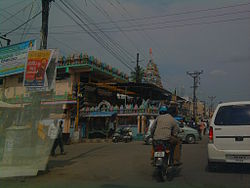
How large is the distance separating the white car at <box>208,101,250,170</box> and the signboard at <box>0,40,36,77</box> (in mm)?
18925

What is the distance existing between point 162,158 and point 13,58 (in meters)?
21.0

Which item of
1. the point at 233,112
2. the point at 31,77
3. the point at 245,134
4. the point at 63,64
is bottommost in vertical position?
the point at 245,134

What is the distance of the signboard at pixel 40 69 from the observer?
9.12 meters

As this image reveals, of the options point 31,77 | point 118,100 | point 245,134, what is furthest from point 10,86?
point 245,134

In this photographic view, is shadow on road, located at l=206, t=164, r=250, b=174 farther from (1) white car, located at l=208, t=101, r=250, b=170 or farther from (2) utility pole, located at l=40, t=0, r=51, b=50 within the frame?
(2) utility pole, located at l=40, t=0, r=51, b=50

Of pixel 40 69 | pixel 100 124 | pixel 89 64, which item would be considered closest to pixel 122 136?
pixel 100 124

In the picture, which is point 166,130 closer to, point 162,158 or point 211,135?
point 162,158

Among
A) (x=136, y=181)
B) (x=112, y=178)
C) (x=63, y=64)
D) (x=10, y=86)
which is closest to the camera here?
(x=136, y=181)

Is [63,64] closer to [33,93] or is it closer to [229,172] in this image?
[33,93]

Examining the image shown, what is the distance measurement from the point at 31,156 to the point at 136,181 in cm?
515

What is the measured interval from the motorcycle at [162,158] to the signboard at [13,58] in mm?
18739

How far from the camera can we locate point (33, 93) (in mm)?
9656

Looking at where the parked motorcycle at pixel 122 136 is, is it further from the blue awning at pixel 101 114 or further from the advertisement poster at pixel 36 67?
the advertisement poster at pixel 36 67

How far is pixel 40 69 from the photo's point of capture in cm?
940
